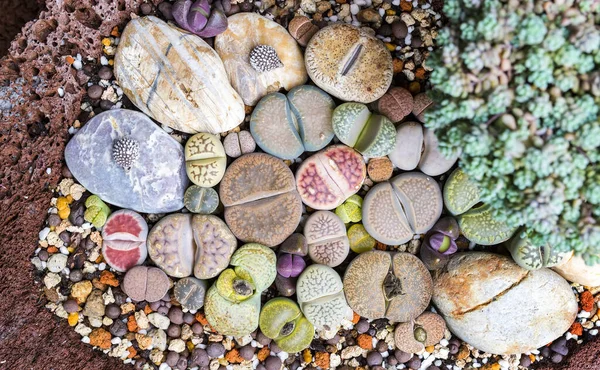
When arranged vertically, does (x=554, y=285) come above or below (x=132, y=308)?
above

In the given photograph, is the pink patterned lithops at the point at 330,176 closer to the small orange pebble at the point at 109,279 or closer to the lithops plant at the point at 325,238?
the lithops plant at the point at 325,238

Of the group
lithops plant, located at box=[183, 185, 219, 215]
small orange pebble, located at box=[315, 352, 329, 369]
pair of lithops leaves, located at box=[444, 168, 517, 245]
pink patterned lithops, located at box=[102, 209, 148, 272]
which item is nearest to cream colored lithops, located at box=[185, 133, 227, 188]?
lithops plant, located at box=[183, 185, 219, 215]

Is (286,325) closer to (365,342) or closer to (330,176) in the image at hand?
(365,342)

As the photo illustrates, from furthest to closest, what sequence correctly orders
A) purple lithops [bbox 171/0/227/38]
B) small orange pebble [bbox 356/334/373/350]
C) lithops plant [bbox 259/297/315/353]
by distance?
1. small orange pebble [bbox 356/334/373/350]
2. lithops plant [bbox 259/297/315/353]
3. purple lithops [bbox 171/0/227/38]

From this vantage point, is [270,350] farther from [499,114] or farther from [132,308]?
[499,114]

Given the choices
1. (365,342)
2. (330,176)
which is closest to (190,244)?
(330,176)

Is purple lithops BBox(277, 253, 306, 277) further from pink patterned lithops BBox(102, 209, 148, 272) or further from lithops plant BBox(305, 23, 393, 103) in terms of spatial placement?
lithops plant BBox(305, 23, 393, 103)

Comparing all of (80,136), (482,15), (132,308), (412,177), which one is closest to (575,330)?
(412,177)
